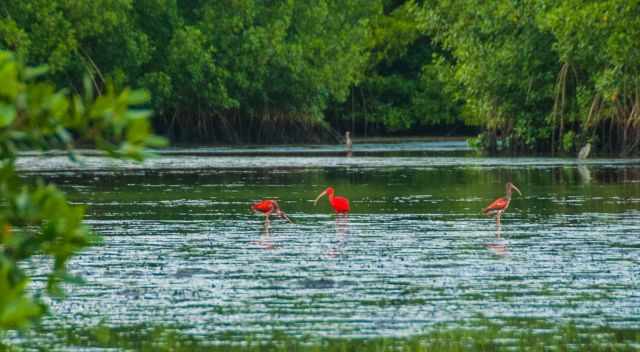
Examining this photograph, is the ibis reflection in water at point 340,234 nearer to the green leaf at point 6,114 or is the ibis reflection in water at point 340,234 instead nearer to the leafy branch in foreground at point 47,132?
the leafy branch in foreground at point 47,132

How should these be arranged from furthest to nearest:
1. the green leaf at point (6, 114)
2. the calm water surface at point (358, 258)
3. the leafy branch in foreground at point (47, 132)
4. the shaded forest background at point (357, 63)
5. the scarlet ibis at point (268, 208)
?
the shaded forest background at point (357, 63) < the scarlet ibis at point (268, 208) < the calm water surface at point (358, 258) < the leafy branch in foreground at point (47, 132) < the green leaf at point (6, 114)

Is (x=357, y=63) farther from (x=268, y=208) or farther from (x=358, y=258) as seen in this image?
(x=358, y=258)

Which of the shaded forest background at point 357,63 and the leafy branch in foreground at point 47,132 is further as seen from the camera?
the shaded forest background at point 357,63

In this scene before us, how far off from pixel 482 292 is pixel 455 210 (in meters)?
9.90

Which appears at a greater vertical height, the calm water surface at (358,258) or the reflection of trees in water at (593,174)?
the calm water surface at (358,258)

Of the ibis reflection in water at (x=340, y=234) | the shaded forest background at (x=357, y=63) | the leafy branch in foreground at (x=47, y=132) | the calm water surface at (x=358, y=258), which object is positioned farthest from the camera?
the shaded forest background at (x=357, y=63)

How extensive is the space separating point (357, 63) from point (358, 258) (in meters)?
55.8

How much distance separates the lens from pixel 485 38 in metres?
46.8

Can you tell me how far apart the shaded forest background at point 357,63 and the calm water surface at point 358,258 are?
918 cm

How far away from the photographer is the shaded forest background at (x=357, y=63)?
135 feet

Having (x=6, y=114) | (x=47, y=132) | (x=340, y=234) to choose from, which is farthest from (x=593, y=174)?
(x=6, y=114)

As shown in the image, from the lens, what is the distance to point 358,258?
52.3 ft

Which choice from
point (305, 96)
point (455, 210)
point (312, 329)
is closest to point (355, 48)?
point (305, 96)

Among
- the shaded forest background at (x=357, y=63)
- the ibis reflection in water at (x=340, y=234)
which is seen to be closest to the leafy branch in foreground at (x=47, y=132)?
the ibis reflection in water at (x=340, y=234)
